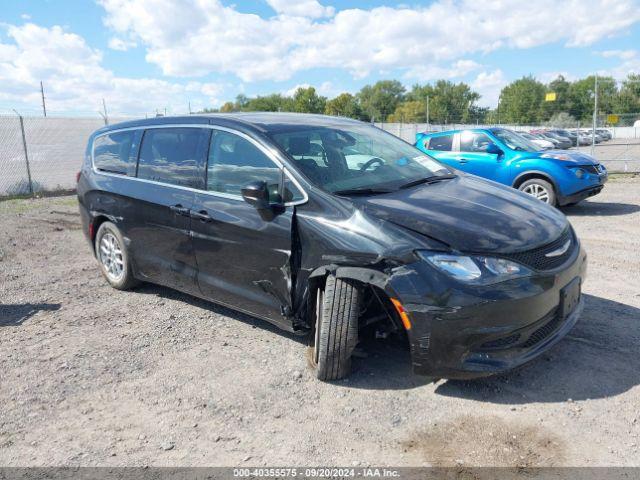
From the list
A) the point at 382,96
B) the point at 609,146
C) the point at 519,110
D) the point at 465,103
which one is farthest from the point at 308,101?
the point at 609,146

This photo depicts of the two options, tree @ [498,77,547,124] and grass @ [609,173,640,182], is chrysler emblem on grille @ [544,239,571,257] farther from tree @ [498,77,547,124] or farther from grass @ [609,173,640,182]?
tree @ [498,77,547,124]

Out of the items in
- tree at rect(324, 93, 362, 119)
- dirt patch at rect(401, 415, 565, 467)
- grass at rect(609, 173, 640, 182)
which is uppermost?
tree at rect(324, 93, 362, 119)

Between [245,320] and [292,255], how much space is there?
1.33 meters

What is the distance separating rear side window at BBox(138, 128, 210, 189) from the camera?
447cm

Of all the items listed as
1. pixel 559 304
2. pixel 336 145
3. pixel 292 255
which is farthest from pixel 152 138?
pixel 559 304

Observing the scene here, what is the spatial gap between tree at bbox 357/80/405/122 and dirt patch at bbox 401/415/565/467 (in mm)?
96433

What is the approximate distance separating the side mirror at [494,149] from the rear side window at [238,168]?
22.5 feet

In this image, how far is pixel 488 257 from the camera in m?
3.17

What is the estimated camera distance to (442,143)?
10.7 m

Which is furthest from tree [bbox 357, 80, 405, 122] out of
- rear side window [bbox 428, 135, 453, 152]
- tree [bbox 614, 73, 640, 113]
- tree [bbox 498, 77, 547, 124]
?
rear side window [bbox 428, 135, 453, 152]

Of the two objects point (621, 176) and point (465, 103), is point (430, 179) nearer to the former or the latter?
point (621, 176)

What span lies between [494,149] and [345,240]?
732cm

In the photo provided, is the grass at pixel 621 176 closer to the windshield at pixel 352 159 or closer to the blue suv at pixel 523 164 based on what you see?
the blue suv at pixel 523 164

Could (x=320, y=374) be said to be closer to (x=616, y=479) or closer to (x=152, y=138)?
(x=616, y=479)
